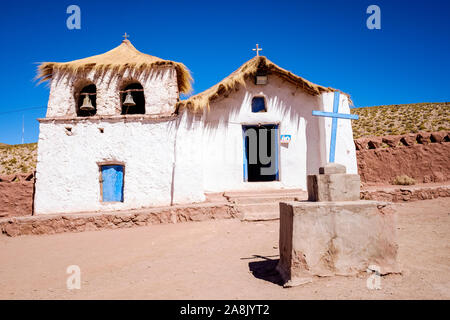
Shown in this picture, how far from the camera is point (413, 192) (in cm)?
760

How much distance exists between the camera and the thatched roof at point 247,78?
9016 mm

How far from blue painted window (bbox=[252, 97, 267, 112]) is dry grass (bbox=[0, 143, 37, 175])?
884 inches

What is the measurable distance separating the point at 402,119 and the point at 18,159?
37.5 metres

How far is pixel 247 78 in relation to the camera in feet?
32.6

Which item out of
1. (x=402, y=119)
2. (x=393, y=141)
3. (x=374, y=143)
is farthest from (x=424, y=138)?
(x=402, y=119)

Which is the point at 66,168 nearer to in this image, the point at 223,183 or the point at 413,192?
the point at 223,183

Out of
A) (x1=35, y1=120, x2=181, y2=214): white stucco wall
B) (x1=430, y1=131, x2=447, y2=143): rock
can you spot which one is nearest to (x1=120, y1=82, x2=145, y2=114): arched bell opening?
(x1=35, y1=120, x2=181, y2=214): white stucco wall

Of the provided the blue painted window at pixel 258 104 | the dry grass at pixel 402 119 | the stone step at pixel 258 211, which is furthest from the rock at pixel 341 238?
the dry grass at pixel 402 119

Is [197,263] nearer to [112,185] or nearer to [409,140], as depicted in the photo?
[112,185]

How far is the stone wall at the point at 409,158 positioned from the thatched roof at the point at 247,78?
3378 mm

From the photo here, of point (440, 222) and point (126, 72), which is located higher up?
point (126, 72)

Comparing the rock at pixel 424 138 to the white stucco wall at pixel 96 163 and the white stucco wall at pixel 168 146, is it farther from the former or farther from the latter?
the white stucco wall at pixel 96 163
